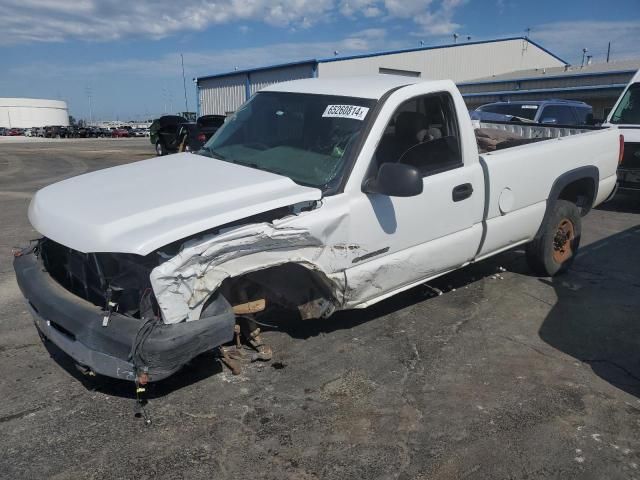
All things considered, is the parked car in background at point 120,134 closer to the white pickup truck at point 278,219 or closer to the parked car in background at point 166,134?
the parked car in background at point 166,134

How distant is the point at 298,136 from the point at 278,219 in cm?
107

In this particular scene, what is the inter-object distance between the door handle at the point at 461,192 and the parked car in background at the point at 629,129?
5867 mm

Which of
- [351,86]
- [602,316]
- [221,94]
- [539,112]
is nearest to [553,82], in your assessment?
[539,112]

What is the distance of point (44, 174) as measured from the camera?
54.5 feet

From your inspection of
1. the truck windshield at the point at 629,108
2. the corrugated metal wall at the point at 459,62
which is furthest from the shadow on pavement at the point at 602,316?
the corrugated metal wall at the point at 459,62

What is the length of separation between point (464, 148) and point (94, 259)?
2.98m

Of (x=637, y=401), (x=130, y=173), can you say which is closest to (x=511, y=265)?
(x=637, y=401)

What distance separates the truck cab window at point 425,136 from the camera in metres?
4.34

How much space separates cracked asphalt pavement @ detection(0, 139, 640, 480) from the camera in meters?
2.92

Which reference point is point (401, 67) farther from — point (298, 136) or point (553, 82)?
point (298, 136)

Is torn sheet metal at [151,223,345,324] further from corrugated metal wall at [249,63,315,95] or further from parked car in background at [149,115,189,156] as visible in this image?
corrugated metal wall at [249,63,315,95]

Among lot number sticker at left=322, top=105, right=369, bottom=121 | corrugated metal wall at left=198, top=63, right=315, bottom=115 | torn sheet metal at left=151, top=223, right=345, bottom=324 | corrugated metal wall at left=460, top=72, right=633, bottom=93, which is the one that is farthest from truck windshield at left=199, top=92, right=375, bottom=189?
corrugated metal wall at left=460, top=72, right=633, bottom=93

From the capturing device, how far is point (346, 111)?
13.9 ft

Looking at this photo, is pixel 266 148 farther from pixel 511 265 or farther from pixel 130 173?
pixel 511 265
